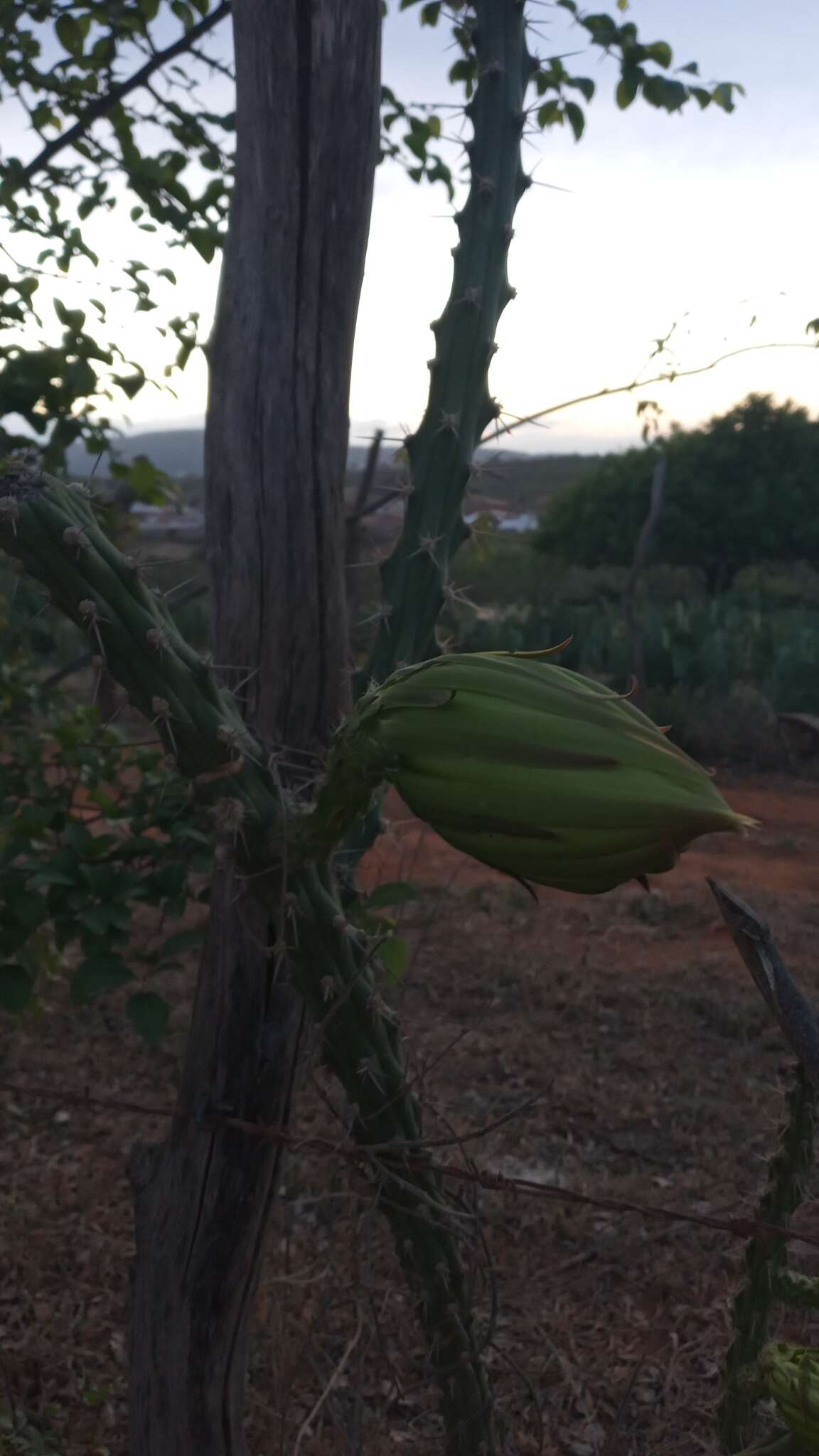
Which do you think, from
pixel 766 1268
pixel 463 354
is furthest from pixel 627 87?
pixel 766 1268

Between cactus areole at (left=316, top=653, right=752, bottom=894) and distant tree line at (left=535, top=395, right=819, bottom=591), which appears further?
distant tree line at (left=535, top=395, right=819, bottom=591)

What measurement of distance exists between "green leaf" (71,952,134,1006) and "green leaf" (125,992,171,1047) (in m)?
0.06

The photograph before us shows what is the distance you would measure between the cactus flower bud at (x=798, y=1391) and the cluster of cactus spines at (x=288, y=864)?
0.41 m

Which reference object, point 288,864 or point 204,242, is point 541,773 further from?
point 204,242

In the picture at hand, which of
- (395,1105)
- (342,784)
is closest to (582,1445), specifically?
(395,1105)

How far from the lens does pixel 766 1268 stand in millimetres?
1340

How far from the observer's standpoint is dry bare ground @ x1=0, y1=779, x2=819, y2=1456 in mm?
2012

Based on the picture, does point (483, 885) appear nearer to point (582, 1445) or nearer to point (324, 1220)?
point (324, 1220)

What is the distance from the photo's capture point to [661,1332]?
2.48 meters

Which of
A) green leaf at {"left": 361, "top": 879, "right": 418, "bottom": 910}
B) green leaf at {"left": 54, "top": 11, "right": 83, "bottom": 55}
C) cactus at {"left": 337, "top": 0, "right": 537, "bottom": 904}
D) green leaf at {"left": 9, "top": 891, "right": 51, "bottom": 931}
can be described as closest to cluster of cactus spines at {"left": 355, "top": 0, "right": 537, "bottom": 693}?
cactus at {"left": 337, "top": 0, "right": 537, "bottom": 904}

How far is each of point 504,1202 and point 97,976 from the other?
Result: 4.95 ft

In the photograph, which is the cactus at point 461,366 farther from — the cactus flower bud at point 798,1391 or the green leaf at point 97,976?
the cactus flower bud at point 798,1391

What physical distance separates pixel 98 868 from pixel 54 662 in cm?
1030

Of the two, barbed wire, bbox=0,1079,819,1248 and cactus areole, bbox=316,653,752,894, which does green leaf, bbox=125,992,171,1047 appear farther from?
cactus areole, bbox=316,653,752,894
